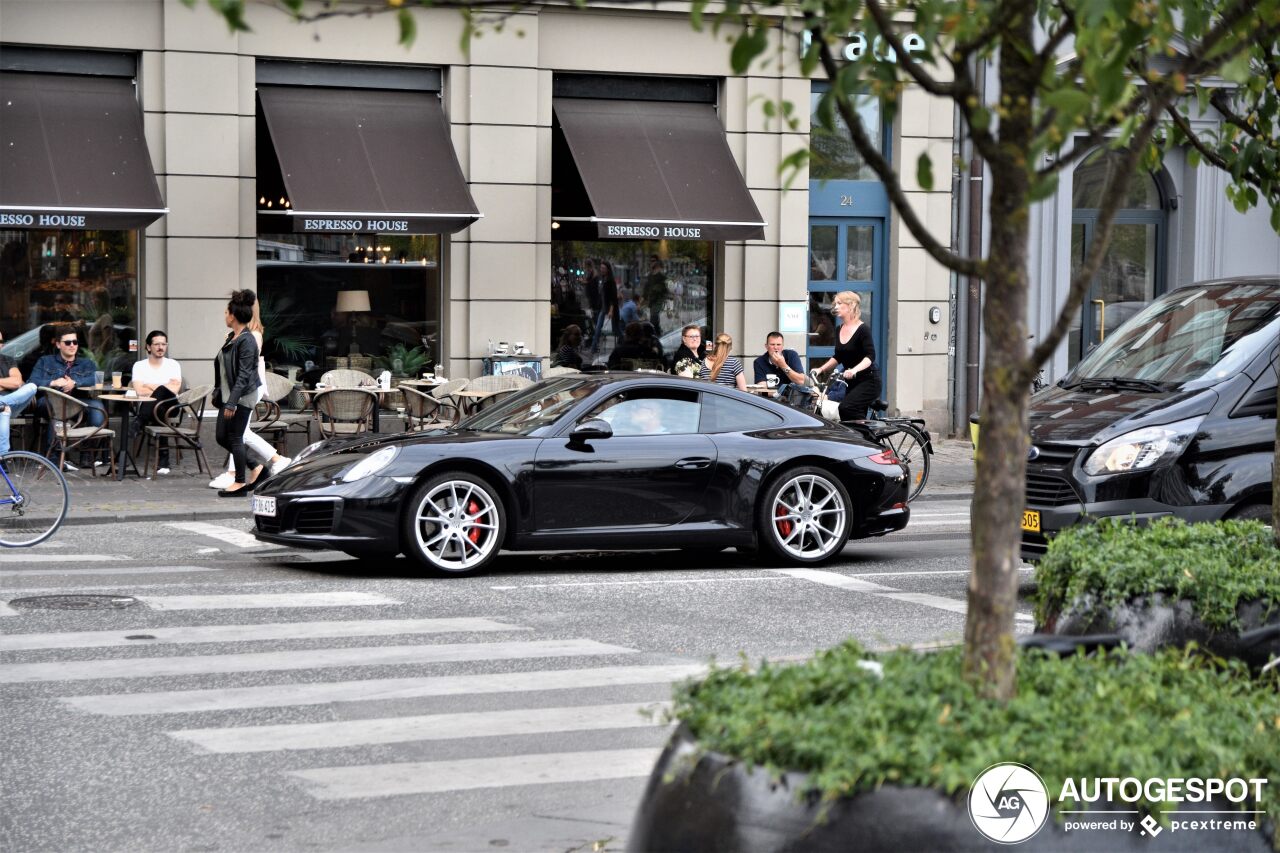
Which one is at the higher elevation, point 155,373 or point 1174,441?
point 155,373

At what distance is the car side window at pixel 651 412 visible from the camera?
39.0 ft

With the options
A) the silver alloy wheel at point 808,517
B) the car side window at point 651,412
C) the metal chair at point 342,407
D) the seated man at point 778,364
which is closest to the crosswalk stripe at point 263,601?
the car side window at point 651,412

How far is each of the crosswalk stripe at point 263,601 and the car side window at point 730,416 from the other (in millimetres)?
2815

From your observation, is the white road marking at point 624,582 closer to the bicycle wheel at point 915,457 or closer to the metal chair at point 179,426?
the bicycle wheel at point 915,457

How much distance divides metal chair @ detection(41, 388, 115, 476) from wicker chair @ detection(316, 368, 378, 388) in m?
2.73

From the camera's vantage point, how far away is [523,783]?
6.23 metres

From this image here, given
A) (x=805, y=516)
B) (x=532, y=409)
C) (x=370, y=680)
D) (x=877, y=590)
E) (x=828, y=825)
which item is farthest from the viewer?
(x=805, y=516)

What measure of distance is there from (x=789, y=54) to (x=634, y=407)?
10.1m

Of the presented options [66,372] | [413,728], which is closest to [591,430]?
[413,728]

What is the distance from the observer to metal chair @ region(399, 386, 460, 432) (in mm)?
19344

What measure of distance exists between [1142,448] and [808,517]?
9.07ft

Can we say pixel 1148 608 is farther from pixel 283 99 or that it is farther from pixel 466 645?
pixel 283 99

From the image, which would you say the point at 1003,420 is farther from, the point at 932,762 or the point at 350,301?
the point at 350,301

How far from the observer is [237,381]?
1596 centimetres
